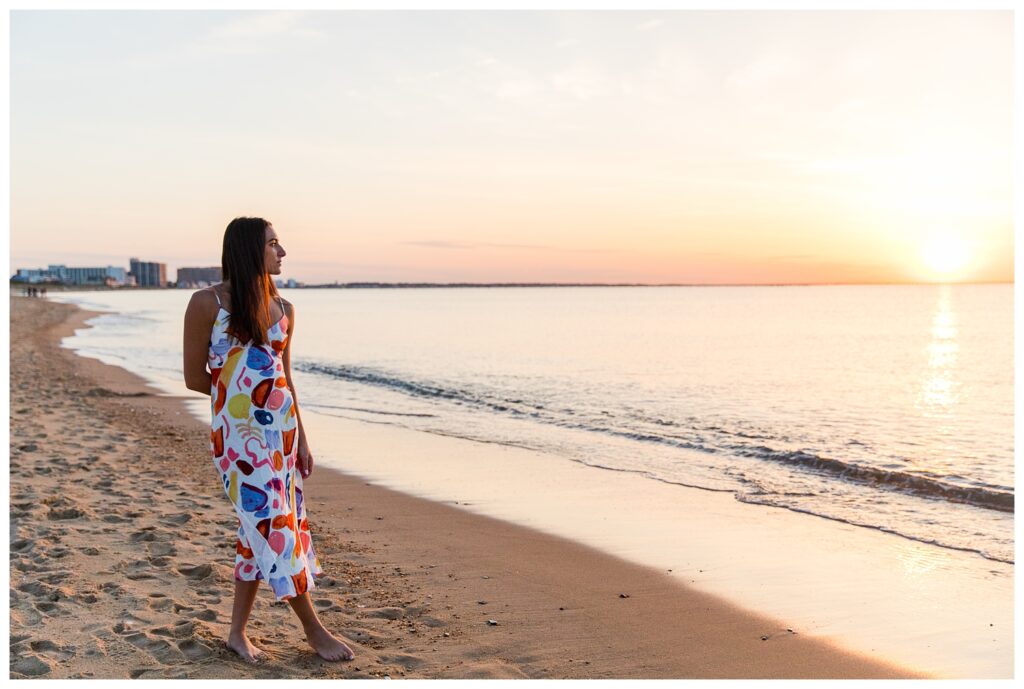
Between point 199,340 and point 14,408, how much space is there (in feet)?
34.0

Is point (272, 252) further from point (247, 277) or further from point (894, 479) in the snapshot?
point (894, 479)

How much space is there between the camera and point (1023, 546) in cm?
676

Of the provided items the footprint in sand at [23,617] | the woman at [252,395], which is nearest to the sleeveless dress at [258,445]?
the woman at [252,395]

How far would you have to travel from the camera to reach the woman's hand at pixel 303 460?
401cm

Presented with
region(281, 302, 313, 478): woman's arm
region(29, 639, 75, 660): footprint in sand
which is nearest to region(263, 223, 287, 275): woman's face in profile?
region(281, 302, 313, 478): woman's arm

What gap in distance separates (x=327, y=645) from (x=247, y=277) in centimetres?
176

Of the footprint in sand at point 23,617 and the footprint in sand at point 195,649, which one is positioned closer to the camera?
the footprint in sand at point 195,649

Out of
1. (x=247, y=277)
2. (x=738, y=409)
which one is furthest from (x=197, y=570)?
(x=738, y=409)

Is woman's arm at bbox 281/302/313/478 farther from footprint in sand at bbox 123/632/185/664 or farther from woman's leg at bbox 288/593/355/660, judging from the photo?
footprint in sand at bbox 123/632/185/664

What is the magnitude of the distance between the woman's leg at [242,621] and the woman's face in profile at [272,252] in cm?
144

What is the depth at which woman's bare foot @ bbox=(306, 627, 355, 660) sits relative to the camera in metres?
4.01

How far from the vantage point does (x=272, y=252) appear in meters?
3.86

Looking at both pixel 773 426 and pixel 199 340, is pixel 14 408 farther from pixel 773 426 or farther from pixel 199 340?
pixel 773 426

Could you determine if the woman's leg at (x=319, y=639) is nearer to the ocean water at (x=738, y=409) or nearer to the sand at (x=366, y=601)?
the sand at (x=366, y=601)
